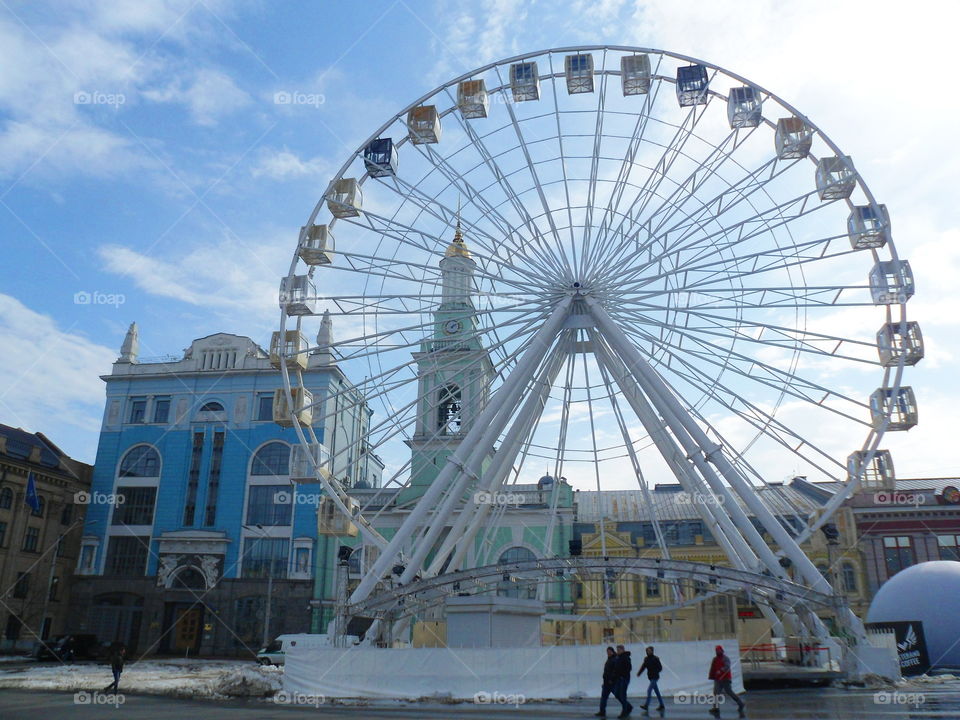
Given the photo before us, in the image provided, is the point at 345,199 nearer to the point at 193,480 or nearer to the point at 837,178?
the point at 837,178

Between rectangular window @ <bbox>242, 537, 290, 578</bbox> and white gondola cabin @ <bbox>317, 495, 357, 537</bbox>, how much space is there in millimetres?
25749

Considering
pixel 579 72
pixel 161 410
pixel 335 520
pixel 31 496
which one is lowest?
pixel 335 520

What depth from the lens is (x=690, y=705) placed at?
62.5 feet

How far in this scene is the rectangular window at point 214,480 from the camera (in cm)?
5422

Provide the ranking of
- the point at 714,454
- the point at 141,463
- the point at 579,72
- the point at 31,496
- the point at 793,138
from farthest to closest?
1. the point at 141,463
2. the point at 31,496
3. the point at 579,72
4. the point at 793,138
5. the point at 714,454

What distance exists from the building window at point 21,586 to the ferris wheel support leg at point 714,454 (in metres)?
41.6

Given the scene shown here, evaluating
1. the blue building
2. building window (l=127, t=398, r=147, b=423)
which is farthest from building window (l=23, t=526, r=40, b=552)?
building window (l=127, t=398, r=147, b=423)

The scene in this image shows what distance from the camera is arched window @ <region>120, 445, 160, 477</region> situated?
56.5 metres

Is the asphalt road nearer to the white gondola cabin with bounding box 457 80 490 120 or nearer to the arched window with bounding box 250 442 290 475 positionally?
the white gondola cabin with bounding box 457 80 490 120

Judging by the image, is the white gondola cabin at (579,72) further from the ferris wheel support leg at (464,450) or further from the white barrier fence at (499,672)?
the white barrier fence at (499,672)

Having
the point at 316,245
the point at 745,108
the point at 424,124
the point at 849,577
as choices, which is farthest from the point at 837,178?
the point at 849,577

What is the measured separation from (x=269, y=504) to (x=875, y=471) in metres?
38.9

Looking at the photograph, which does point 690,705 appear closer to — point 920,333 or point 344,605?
point 344,605

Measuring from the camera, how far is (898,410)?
25781 millimetres
